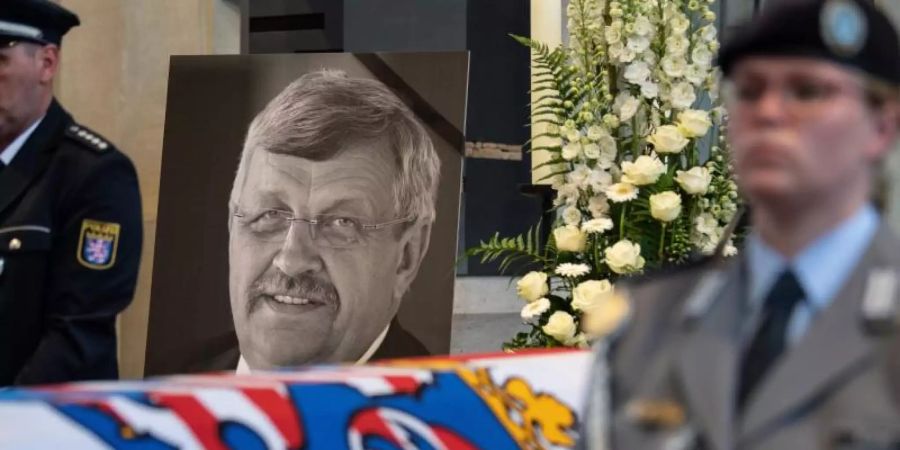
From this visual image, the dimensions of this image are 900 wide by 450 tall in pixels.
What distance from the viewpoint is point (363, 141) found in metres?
→ 3.38

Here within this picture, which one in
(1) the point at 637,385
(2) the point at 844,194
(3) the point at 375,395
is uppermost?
(2) the point at 844,194

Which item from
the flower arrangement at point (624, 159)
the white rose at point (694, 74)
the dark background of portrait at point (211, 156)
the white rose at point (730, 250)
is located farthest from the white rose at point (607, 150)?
the dark background of portrait at point (211, 156)

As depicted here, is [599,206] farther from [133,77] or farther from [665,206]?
[133,77]

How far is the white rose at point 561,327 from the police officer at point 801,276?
1.65 meters

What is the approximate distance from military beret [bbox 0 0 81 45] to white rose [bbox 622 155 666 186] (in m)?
1.17

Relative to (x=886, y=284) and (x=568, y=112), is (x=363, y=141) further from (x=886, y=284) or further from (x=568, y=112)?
(x=886, y=284)

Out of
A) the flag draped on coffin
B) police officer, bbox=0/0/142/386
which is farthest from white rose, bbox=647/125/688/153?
police officer, bbox=0/0/142/386

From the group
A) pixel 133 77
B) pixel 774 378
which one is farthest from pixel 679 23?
pixel 133 77

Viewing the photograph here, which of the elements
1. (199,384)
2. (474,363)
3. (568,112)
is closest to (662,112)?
(568,112)

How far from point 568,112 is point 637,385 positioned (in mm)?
1926

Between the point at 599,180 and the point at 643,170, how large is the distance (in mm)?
130

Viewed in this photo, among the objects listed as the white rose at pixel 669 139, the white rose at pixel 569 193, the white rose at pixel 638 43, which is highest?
the white rose at pixel 638 43

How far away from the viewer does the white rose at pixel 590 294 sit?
2420mm

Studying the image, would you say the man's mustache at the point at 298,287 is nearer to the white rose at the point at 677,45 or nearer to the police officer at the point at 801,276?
the white rose at the point at 677,45
